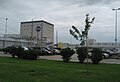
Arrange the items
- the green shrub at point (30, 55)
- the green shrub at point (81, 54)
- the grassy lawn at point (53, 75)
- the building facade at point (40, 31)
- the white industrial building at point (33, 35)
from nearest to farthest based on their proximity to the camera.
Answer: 1. the grassy lawn at point (53, 75)
2. the green shrub at point (81, 54)
3. the green shrub at point (30, 55)
4. the white industrial building at point (33, 35)
5. the building facade at point (40, 31)

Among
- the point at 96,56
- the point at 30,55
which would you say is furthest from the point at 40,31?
the point at 96,56

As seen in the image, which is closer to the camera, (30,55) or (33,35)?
(30,55)

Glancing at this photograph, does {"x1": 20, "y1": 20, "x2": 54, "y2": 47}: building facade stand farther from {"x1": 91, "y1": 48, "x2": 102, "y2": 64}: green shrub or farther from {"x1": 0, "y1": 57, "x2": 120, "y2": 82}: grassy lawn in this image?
{"x1": 0, "y1": 57, "x2": 120, "y2": 82}: grassy lawn

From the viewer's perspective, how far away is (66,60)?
93.7 feet

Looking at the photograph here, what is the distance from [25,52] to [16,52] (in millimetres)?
1873

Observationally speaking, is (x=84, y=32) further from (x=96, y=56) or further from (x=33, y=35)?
(x=33, y=35)

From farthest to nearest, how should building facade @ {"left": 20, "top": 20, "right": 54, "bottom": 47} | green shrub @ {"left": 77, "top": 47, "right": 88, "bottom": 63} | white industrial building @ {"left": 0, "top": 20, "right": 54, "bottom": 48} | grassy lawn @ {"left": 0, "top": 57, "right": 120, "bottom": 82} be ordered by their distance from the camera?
building facade @ {"left": 20, "top": 20, "right": 54, "bottom": 47} → white industrial building @ {"left": 0, "top": 20, "right": 54, "bottom": 48} → green shrub @ {"left": 77, "top": 47, "right": 88, "bottom": 63} → grassy lawn @ {"left": 0, "top": 57, "right": 120, "bottom": 82}

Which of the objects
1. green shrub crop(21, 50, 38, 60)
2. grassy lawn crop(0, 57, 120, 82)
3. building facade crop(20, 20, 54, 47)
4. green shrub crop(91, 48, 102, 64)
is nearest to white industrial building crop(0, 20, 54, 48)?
building facade crop(20, 20, 54, 47)

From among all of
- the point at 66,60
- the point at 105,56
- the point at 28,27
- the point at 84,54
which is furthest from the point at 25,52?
the point at 28,27

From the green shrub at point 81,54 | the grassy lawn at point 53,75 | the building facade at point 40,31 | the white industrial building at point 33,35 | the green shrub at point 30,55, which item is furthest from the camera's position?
the building facade at point 40,31

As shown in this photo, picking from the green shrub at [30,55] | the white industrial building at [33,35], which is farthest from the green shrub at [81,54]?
the white industrial building at [33,35]

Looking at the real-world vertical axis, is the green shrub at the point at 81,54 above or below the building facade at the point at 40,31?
below

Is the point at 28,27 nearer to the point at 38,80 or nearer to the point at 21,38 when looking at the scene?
the point at 21,38

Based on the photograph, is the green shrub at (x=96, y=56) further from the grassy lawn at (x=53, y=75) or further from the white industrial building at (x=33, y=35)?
the white industrial building at (x=33, y=35)
